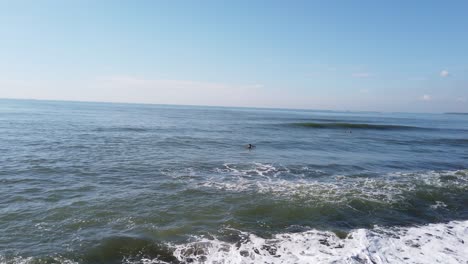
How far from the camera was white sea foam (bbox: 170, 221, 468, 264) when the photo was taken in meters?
8.96

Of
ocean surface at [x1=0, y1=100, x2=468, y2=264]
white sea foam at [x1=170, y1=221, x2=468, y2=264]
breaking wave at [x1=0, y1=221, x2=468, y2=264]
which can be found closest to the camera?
breaking wave at [x1=0, y1=221, x2=468, y2=264]

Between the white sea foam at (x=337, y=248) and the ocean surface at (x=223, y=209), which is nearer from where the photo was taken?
the white sea foam at (x=337, y=248)

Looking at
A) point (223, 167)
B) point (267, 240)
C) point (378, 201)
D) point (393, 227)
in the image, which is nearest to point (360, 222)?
point (393, 227)

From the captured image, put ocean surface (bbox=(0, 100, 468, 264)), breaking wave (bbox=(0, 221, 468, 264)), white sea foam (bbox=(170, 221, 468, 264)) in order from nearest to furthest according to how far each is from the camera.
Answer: breaking wave (bbox=(0, 221, 468, 264)), white sea foam (bbox=(170, 221, 468, 264)), ocean surface (bbox=(0, 100, 468, 264))

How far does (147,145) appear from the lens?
29.0 meters

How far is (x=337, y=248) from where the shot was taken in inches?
376

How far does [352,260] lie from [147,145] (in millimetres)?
23959

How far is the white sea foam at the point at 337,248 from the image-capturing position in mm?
8961

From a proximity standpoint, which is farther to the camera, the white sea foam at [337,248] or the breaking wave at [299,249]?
the white sea foam at [337,248]

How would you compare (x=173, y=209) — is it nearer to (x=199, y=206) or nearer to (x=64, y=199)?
(x=199, y=206)

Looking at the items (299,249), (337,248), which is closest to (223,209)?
(299,249)

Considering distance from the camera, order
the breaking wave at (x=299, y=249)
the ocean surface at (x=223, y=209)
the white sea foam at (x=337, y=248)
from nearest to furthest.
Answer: the breaking wave at (x=299, y=249)
the white sea foam at (x=337, y=248)
the ocean surface at (x=223, y=209)

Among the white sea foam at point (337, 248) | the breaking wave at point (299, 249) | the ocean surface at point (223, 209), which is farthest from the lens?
the ocean surface at point (223, 209)

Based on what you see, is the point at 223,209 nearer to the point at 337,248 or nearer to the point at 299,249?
the point at 299,249
